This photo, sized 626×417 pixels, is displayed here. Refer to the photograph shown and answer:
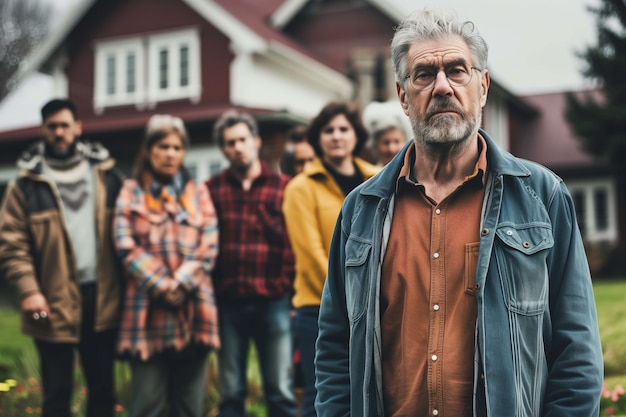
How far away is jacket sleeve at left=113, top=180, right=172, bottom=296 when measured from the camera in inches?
219

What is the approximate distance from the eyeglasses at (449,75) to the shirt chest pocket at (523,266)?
51 cm

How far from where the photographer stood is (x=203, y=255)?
18.8ft

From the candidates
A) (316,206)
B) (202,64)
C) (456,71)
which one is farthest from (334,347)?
(202,64)

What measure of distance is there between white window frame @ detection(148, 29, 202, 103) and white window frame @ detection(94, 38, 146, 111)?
28 centimetres

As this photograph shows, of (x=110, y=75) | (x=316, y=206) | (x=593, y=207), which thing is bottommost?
(x=316, y=206)

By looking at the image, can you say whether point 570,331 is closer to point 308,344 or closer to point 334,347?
point 334,347

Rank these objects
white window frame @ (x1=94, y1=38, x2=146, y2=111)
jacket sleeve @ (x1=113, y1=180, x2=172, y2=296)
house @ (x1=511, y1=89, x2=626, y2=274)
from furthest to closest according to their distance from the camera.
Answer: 1. house @ (x1=511, y1=89, x2=626, y2=274)
2. white window frame @ (x1=94, y1=38, x2=146, y2=111)
3. jacket sleeve @ (x1=113, y1=180, x2=172, y2=296)

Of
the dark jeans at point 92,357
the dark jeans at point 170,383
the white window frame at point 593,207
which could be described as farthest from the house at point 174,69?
the dark jeans at point 170,383

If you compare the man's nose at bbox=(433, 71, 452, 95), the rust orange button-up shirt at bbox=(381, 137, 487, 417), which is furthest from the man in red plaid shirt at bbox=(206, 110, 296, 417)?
the man's nose at bbox=(433, 71, 452, 95)

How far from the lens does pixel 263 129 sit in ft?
61.0

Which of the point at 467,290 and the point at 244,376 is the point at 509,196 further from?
the point at 244,376

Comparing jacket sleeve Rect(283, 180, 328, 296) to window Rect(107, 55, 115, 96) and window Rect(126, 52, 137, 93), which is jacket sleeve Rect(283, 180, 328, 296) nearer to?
window Rect(126, 52, 137, 93)

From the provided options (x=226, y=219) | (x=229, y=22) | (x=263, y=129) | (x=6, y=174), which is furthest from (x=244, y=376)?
(x=6, y=174)

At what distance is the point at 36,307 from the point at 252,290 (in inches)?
57.2
